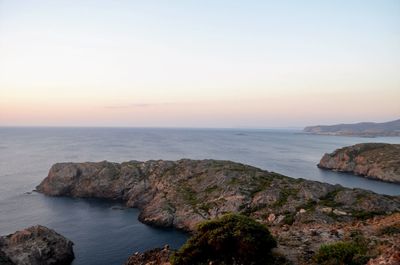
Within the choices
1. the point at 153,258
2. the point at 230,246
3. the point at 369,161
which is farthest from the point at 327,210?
the point at 369,161

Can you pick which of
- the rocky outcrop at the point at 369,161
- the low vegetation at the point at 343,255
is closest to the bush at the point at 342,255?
the low vegetation at the point at 343,255

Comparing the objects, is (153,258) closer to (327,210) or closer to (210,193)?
(327,210)

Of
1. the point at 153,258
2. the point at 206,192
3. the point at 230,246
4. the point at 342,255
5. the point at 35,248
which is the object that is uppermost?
the point at 342,255

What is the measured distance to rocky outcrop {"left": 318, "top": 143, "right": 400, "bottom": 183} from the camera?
5458 inches

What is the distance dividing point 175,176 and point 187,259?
7595 cm

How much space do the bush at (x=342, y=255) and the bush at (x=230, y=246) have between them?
316 cm

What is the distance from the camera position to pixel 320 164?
550 feet

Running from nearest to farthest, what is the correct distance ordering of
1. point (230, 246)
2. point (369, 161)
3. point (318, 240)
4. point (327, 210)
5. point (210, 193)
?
point (230, 246)
point (318, 240)
point (327, 210)
point (210, 193)
point (369, 161)

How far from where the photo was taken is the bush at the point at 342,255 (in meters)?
18.3

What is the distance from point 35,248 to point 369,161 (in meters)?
143

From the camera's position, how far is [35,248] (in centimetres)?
5228

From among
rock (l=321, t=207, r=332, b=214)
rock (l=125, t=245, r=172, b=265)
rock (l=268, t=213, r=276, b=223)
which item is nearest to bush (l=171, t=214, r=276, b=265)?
rock (l=125, t=245, r=172, b=265)

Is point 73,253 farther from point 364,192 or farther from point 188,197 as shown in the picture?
point 364,192

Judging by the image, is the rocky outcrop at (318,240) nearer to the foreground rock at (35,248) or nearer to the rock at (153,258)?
the rock at (153,258)
